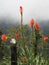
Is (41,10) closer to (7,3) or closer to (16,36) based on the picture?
(7,3)

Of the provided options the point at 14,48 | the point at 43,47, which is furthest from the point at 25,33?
the point at 14,48

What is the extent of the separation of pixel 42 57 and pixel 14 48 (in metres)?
1.05

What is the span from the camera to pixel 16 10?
9.85m

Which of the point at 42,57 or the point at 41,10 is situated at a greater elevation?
the point at 41,10

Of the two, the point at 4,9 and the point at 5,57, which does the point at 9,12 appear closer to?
the point at 4,9

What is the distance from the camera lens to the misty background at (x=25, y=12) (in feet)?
29.8

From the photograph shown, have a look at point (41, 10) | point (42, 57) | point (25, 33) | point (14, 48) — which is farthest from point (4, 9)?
point (14, 48)

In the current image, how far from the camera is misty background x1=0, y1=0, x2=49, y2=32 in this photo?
909cm

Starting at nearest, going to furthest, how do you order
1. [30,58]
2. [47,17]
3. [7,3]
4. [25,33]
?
[30,58]
[25,33]
[47,17]
[7,3]

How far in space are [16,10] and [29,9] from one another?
48 centimetres

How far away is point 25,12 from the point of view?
10.1 m

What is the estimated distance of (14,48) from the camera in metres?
5.88

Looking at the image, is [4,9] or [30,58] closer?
[30,58]

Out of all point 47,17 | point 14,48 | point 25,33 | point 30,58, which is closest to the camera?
point 14,48
